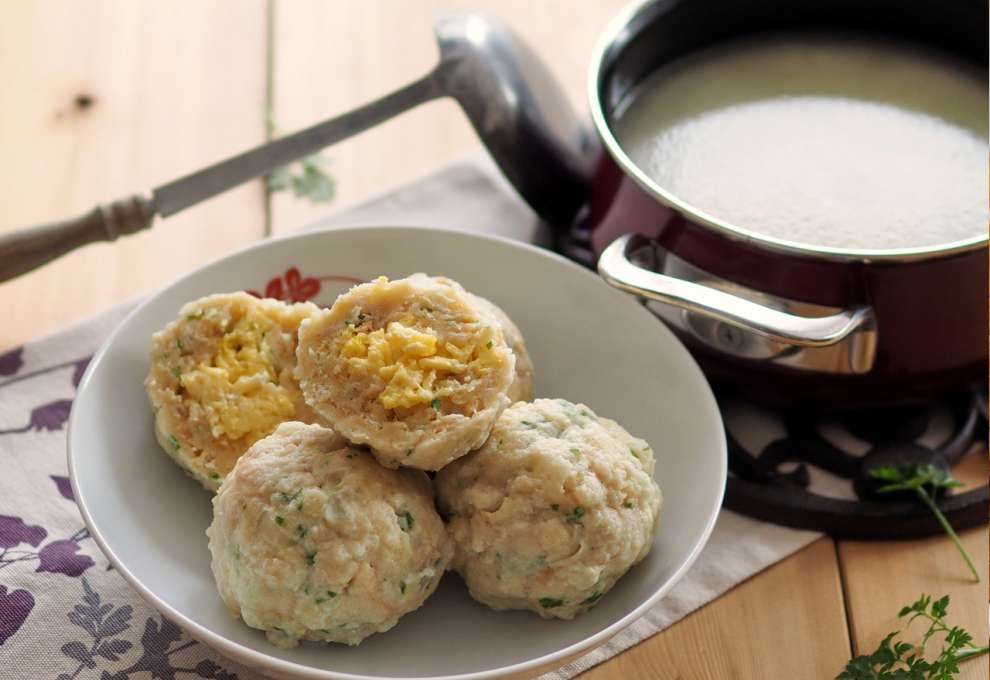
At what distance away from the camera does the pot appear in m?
1.72

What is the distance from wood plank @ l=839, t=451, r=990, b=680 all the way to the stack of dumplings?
0.46 m

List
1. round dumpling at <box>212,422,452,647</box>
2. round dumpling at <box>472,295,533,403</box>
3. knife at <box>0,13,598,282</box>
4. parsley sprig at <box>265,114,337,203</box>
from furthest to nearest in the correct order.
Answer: parsley sprig at <box>265,114,337,203</box>
knife at <box>0,13,598,282</box>
round dumpling at <box>472,295,533,403</box>
round dumpling at <box>212,422,452,647</box>

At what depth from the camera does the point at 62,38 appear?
2.87 metres

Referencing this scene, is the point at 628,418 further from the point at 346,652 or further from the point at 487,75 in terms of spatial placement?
the point at 487,75

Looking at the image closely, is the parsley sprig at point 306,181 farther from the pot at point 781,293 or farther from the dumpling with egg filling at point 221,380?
the dumpling with egg filling at point 221,380

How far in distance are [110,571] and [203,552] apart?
0.21 metres

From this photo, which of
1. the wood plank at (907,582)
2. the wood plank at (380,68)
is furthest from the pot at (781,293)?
the wood plank at (380,68)

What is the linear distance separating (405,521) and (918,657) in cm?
83

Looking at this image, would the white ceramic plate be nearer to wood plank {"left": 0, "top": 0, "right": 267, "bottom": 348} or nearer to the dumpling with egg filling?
the dumpling with egg filling

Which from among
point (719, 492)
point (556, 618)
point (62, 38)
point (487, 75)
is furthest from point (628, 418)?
point (62, 38)

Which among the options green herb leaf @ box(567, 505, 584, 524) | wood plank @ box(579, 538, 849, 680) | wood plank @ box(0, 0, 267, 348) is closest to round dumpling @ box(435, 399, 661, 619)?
green herb leaf @ box(567, 505, 584, 524)

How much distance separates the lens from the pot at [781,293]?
5.65ft

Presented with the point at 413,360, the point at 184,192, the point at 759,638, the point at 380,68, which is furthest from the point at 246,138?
the point at 759,638

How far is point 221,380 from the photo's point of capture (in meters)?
1.73
